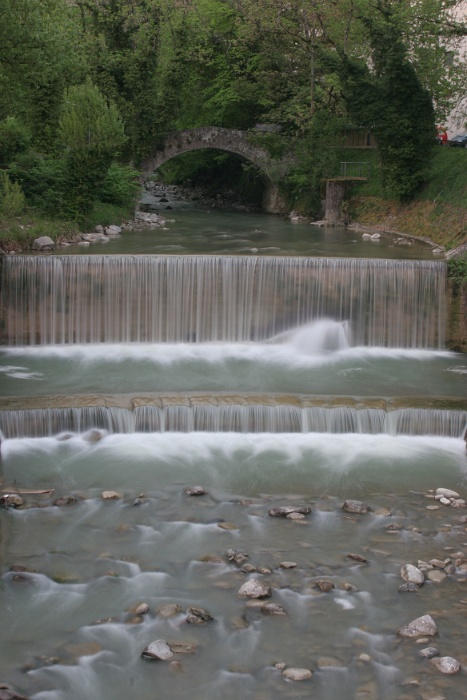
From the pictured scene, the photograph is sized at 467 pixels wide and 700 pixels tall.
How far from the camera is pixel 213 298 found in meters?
18.3

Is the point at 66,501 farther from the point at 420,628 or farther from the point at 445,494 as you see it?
the point at 445,494

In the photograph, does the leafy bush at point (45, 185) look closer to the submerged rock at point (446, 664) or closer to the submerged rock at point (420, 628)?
the submerged rock at point (420, 628)

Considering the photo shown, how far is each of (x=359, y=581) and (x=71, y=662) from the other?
3.37m

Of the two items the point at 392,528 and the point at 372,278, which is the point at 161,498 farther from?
the point at 372,278

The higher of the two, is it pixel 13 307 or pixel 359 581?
pixel 13 307

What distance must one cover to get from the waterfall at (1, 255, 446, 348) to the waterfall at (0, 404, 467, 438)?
4.77 m

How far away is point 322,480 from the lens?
1177 centimetres

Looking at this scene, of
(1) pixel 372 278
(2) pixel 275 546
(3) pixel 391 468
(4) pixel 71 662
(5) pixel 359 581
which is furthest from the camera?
(1) pixel 372 278

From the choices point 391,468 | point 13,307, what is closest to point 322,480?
point 391,468

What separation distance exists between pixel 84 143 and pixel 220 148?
10867mm

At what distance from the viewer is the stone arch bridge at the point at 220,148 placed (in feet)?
109

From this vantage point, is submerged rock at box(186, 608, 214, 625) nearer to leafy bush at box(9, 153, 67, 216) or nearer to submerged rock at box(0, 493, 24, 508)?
submerged rock at box(0, 493, 24, 508)

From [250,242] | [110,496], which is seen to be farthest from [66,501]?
[250,242]

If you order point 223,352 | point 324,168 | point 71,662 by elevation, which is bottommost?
point 71,662
